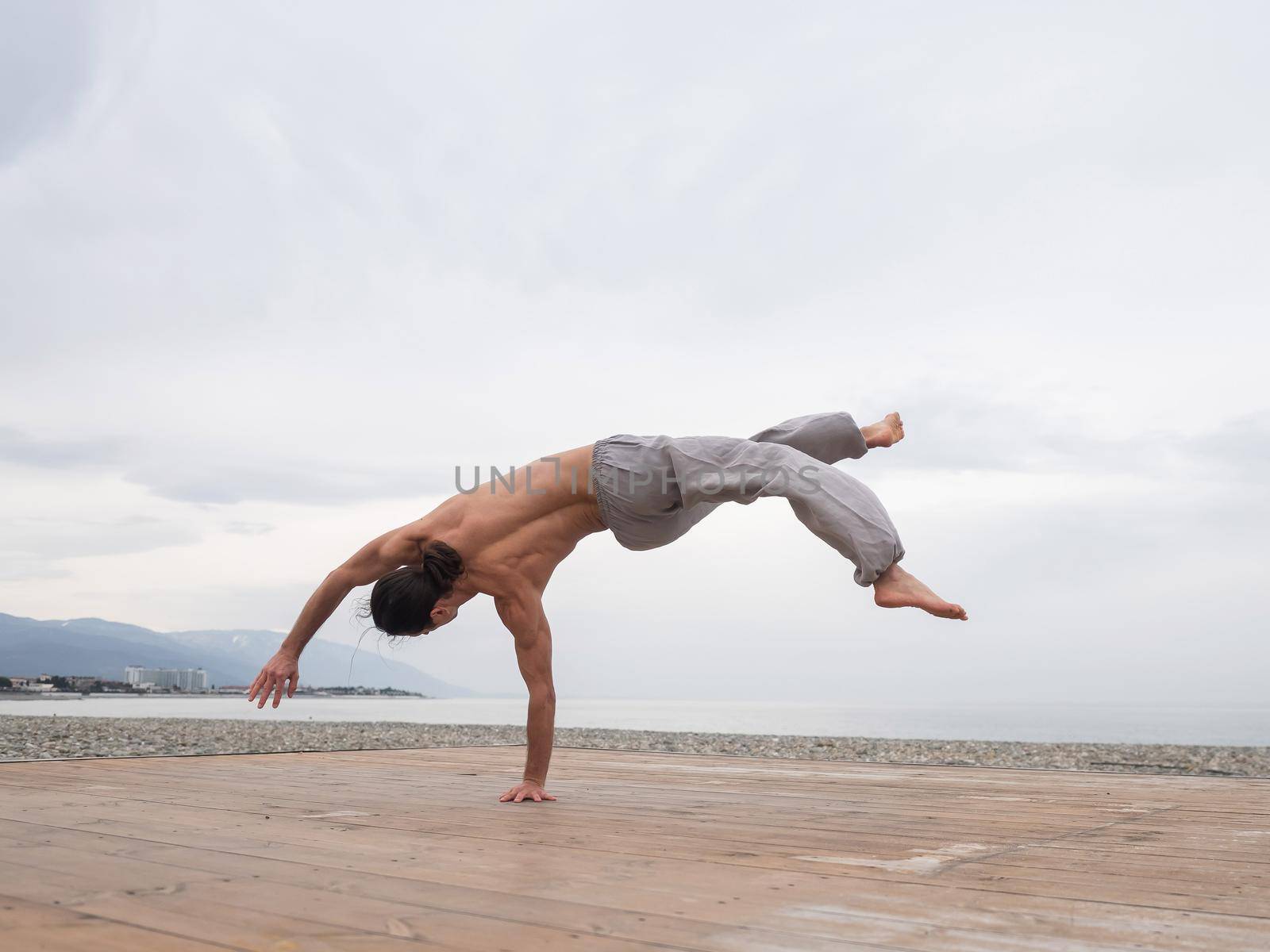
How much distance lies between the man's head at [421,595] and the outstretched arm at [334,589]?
10 centimetres

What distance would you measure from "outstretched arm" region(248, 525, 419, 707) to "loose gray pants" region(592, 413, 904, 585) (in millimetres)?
862

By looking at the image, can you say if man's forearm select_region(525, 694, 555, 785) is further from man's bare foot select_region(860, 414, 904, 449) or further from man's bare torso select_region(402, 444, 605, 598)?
man's bare foot select_region(860, 414, 904, 449)

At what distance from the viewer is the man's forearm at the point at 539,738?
13.3 ft

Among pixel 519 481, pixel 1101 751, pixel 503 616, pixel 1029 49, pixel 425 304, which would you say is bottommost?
pixel 1101 751

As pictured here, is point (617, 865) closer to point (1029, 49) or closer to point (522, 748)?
point (522, 748)

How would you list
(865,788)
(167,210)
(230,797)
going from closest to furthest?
(230,797)
(865,788)
(167,210)

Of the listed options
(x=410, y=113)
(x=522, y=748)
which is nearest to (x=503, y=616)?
(x=522, y=748)

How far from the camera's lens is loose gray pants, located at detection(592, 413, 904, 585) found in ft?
10.9

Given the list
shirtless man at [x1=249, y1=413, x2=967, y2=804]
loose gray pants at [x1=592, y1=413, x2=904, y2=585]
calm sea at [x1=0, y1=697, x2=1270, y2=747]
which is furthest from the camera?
calm sea at [x1=0, y1=697, x2=1270, y2=747]

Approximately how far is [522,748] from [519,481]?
15.7 feet

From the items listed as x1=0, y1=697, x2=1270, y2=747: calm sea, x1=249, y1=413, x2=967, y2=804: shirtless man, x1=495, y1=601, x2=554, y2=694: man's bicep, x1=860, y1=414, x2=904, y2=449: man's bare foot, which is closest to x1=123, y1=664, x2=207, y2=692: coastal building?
x1=0, y1=697, x2=1270, y2=747: calm sea

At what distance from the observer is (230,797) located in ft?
13.1

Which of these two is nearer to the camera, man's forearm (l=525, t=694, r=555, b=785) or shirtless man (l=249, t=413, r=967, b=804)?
shirtless man (l=249, t=413, r=967, b=804)

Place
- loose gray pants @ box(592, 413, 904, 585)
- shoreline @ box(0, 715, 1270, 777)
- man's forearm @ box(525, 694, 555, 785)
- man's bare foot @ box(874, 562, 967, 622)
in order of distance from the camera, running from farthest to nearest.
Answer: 1. shoreline @ box(0, 715, 1270, 777)
2. man's forearm @ box(525, 694, 555, 785)
3. loose gray pants @ box(592, 413, 904, 585)
4. man's bare foot @ box(874, 562, 967, 622)
